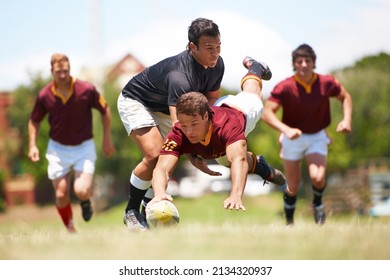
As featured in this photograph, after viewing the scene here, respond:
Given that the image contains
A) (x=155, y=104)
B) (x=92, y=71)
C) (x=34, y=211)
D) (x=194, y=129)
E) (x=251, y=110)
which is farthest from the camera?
(x=92, y=71)

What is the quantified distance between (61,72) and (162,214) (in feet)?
13.4

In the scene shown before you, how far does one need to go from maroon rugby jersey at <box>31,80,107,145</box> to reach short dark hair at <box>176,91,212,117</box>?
3967 millimetres

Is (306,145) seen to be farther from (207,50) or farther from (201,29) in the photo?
(201,29)

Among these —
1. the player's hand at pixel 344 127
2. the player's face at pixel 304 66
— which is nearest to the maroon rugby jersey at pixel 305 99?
the player's face at pixel 304 66

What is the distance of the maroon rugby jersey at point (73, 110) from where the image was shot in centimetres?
1027

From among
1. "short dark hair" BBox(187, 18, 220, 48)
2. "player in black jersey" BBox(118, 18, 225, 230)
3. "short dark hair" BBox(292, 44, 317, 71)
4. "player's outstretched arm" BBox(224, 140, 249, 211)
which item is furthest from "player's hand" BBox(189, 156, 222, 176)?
"short dark hair" BBox(292, 44, 317, 71)

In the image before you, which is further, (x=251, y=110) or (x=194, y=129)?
(x=251, y=110)

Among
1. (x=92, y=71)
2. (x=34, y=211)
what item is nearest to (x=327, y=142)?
(x=34, y=211)

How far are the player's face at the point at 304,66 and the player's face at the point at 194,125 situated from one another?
352 centimetres

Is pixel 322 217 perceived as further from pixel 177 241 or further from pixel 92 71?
pixel 92 71

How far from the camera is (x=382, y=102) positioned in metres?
53.5

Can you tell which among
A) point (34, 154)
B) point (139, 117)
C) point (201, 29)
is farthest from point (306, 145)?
point (34, 154)

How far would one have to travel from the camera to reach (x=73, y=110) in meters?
10.3
